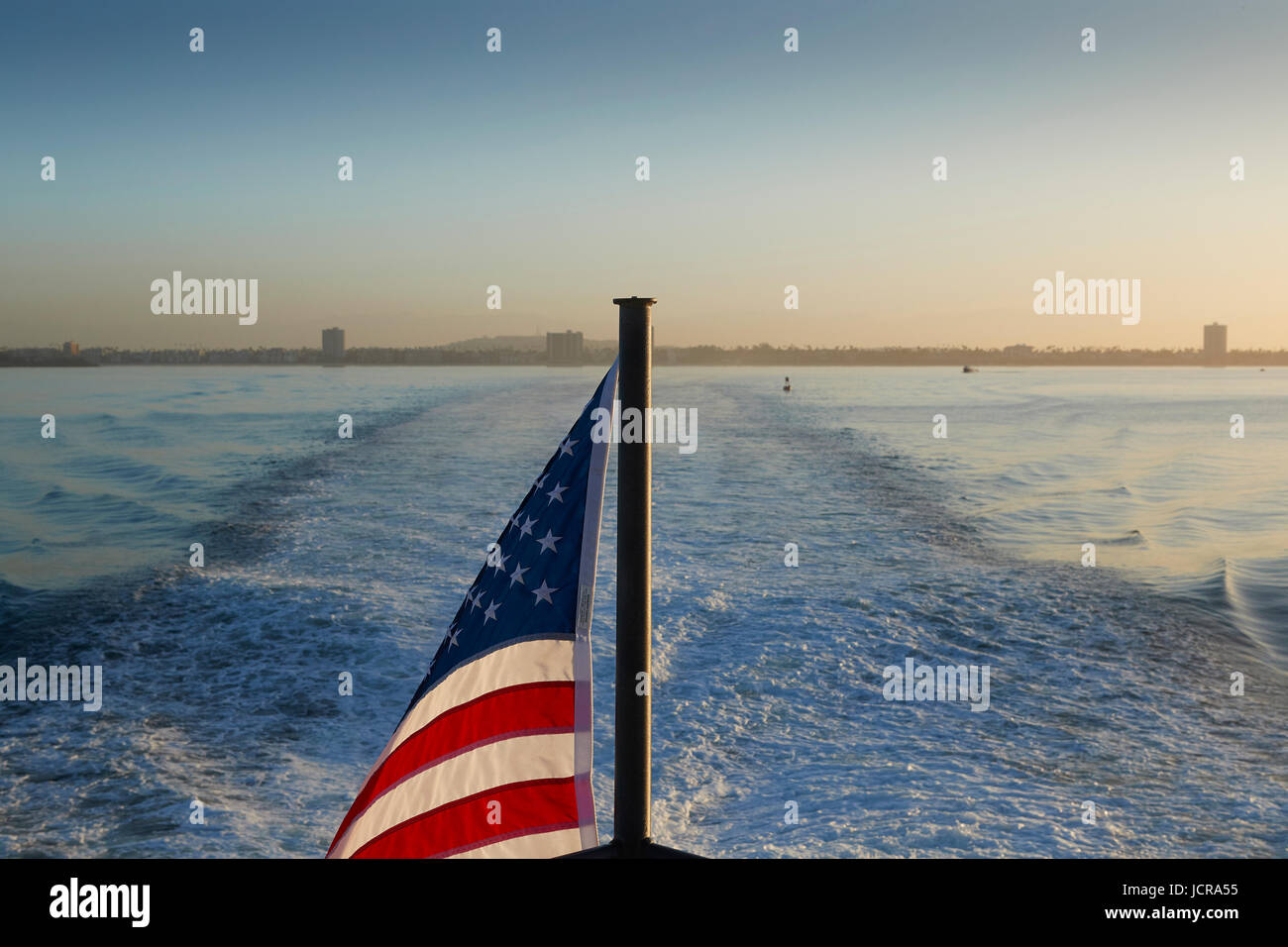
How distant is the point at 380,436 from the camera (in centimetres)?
4062

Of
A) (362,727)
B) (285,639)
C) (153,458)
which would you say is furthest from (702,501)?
(153,458)

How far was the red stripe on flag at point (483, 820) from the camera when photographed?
3.81 metres

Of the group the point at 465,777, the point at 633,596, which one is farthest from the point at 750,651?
the point at 633,596

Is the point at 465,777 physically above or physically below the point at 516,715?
below

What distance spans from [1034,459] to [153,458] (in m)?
34.8

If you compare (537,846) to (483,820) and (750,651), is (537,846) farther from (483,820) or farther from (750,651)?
(750,651)

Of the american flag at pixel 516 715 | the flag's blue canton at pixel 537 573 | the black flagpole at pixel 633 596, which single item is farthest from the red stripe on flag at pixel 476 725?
the black flagpole at pixel 633 596

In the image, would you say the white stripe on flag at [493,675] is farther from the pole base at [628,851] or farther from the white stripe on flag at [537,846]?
the pole base at [628,851]

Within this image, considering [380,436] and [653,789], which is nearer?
[653,789]

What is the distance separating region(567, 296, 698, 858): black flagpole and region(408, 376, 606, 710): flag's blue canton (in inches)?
20.6

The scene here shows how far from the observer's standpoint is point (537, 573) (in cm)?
387

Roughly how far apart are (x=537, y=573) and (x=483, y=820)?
1038 mm

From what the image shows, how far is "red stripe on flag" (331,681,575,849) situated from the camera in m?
3.80
